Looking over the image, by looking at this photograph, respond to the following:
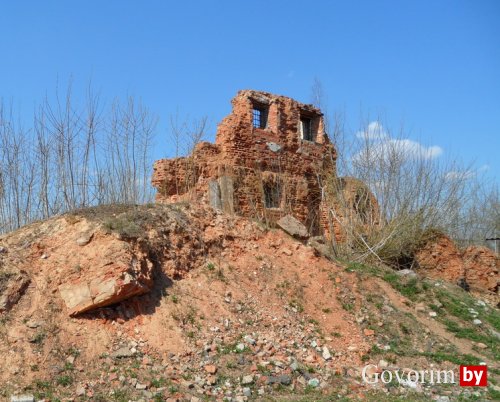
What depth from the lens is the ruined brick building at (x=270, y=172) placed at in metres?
13.7

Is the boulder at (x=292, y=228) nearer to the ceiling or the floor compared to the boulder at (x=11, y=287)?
nearer to the ceiling

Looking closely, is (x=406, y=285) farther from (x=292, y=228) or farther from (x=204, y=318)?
(x=204, y=318)

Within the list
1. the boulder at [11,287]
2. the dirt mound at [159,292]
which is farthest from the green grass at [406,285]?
the boulder at [11,287]

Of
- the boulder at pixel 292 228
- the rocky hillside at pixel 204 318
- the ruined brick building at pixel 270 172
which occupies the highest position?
the ruined brick building at pixel 270 172

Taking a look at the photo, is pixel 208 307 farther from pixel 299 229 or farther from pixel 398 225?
pixel 398 225

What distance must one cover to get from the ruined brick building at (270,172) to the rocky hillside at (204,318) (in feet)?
8.84

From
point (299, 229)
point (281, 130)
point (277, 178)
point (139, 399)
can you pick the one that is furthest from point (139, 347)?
point (281, 130)

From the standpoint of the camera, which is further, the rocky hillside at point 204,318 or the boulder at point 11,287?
the boulder at point 11,287

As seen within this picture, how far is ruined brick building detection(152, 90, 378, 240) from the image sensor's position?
13.7m

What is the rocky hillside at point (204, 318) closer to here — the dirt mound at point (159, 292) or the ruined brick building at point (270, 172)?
the dirt mound at point (159, 292)

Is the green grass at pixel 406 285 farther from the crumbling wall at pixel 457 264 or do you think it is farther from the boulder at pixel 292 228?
the crumbling wall at pixel 457 264

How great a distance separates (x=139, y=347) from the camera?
24.1ft

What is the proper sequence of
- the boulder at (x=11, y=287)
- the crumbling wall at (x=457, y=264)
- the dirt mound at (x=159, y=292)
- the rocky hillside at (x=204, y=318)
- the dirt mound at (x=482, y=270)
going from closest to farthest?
the rocky hillside at (x=204, y=318) < the dirt mound at (x=159, y=292) < the boulder at (x=11, y=287) < the crumbling wall at (x=457, y=264) < the dirt mound at (x=482, y=270)

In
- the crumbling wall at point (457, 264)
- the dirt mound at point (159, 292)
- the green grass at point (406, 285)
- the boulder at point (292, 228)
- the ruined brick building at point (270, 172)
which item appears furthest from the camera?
the crumbling wall at point (457, 264)
